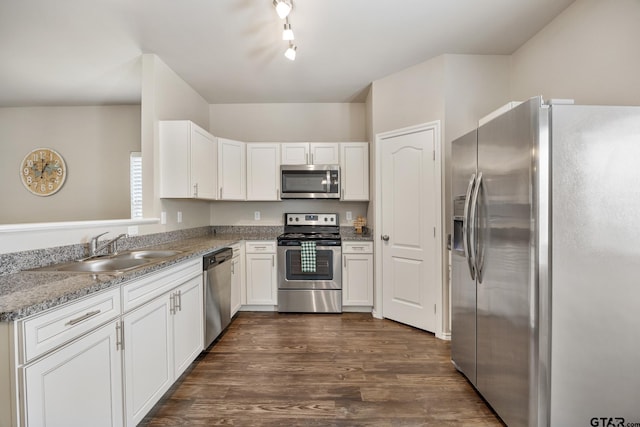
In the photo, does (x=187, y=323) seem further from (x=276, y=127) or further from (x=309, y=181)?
(x=276, y=127)

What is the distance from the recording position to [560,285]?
4.28ft

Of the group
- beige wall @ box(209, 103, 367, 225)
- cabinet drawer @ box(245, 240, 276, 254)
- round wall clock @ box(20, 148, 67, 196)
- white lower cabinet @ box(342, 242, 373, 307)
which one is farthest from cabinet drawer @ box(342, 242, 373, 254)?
round wall clock @ box(20, 148, 67, 196)

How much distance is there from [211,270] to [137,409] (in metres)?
1.12

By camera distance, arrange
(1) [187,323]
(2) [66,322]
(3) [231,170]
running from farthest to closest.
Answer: (3) [231,170] → (1) [187,323] → (2) [66,322]

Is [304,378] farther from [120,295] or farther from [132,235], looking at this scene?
[132,235]

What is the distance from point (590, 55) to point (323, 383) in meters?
3.05

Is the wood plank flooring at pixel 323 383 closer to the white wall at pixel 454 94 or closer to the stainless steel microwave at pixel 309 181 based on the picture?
the white wall at pixel 454 94

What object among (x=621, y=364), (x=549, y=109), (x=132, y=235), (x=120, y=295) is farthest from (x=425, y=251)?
(x=132, y=235)

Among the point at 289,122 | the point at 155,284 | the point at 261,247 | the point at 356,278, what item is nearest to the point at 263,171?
the point at 289,122

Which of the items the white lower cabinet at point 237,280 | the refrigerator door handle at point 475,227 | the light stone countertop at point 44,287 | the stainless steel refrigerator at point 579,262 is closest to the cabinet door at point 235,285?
the white lower cabinet at point 237,280

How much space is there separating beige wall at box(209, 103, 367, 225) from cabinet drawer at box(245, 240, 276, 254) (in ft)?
2.02

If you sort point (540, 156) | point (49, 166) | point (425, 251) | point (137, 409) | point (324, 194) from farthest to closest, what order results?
point (49, 166), point (324, 194), point (425, 251), point (137, 409), point (540, 156)

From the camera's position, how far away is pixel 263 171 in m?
3.70

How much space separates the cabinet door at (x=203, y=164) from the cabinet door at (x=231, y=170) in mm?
95
